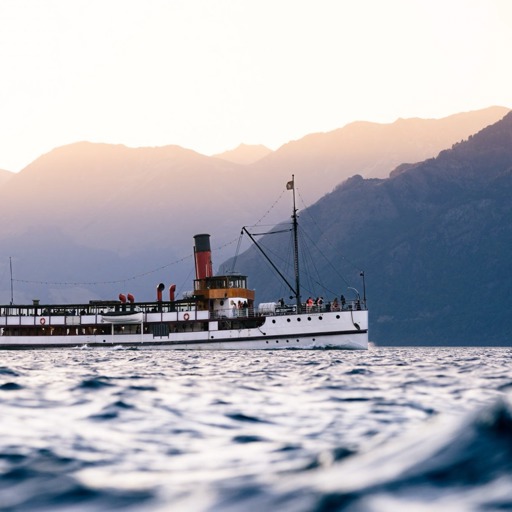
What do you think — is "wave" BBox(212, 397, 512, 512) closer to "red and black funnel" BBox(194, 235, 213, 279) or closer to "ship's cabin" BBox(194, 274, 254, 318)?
"ship's cabin" BBox(194, 274, 254, 318)

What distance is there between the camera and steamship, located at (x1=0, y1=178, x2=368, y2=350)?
7644cm

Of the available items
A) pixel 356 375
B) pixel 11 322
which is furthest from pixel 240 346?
pixel 356 375

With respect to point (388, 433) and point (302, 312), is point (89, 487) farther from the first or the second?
point (302, 312)

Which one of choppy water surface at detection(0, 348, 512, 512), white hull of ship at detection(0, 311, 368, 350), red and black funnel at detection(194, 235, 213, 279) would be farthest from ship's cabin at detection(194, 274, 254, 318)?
choppy water surface at detection(0, 348, 512, 512)

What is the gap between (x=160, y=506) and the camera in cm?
726

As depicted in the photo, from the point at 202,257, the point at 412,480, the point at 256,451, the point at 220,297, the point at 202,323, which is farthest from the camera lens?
the point at 202,257

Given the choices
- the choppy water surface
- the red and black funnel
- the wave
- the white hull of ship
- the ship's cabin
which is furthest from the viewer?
the red and black funnel

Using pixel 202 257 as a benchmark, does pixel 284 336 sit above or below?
below

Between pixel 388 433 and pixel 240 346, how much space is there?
67.8m

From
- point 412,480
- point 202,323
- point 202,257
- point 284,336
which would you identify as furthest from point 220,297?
point 412,480

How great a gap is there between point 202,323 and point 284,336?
32.7 ft

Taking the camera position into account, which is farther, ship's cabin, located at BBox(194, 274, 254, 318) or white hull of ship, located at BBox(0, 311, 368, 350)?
ship's cabin, located at BBox(194, 274, 254, 318)

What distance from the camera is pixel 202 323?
82.4 meters

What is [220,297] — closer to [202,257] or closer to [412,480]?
[202,257]
